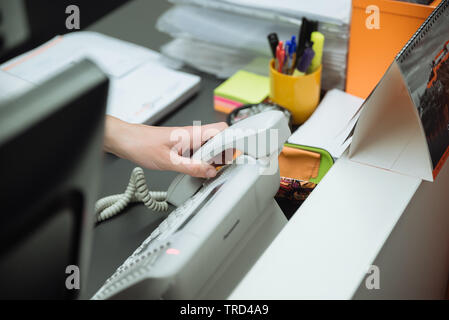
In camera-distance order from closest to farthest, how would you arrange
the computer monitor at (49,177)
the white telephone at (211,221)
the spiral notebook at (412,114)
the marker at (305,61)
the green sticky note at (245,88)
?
1. the computer monitor at (49,177)
2. the white telephone at (211,221)
3. the spiral notebook at (412,114)
4. the marker at (305,61)
5. the green sticky note at (245,88)

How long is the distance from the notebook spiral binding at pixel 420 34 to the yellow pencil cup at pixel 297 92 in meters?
0.34

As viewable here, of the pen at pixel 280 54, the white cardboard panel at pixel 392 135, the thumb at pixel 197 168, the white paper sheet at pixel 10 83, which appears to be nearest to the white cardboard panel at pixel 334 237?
the white cardboard panel at pixel 392 135

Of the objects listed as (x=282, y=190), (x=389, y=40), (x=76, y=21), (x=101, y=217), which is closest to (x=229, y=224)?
(x=282, y=190)

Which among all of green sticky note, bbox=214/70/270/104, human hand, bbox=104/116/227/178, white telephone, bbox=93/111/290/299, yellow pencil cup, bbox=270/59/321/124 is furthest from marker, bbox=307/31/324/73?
white telephone, bbox=93/111/290/299

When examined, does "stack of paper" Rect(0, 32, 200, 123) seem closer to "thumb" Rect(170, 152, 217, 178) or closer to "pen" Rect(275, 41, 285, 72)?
"pen" Rect(275, 41, 285, 72)

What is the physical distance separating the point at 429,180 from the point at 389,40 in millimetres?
440

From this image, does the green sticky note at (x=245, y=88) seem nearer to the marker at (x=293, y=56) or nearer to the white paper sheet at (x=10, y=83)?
the marker at (x=293, y=56)

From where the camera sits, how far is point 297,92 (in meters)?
1.05

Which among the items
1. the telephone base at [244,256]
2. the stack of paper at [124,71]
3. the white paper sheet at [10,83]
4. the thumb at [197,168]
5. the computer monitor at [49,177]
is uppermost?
the computer monitor at [49,177]

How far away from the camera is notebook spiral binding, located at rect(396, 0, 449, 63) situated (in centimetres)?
63

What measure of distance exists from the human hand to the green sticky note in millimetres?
252

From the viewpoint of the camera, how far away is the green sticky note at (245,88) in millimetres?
1135

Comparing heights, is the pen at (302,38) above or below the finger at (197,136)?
above

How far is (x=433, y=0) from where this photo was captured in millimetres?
1007
